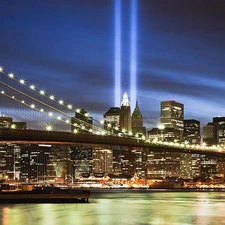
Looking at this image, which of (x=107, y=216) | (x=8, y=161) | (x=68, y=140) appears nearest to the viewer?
(x=107, y=216)

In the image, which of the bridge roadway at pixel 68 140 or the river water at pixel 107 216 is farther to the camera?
the bridge roadway at pixel 68 140

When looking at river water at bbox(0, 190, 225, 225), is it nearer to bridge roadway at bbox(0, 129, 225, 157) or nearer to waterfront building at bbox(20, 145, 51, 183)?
bridge roadway at bbox(0, 129, 225, 157)

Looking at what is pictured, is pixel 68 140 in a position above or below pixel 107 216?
above

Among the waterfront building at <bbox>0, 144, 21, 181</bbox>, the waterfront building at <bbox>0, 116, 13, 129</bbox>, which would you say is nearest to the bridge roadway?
the waterfront building at <bbox>0, 116, 13, 129</bbox>

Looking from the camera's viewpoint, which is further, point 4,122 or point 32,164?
point 32,164

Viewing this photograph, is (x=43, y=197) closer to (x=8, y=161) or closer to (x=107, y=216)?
(x=107, y=216)

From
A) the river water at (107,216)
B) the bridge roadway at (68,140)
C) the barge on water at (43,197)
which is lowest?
the river water at (107,216)

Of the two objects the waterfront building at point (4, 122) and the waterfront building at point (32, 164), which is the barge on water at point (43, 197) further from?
the waterfront building at point (32, 164)

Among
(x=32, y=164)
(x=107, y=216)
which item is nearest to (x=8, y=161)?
(x=32, y=164)

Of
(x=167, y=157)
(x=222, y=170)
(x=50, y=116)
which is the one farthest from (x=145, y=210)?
(x=222, y=170)

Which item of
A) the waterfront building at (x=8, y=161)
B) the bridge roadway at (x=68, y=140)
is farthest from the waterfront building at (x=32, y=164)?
the bridge roadway at (x=68, y=140)

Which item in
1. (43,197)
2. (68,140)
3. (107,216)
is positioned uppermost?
(68,140)

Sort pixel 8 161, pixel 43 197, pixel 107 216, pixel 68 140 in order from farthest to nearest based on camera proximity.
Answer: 1. pixel 8 161
2. pixel 68 140
3. pixel 43 197
4. pixel 107 216

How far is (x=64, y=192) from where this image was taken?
5541 centimetres
